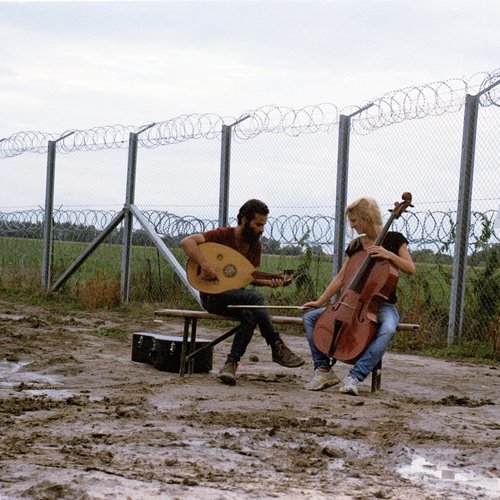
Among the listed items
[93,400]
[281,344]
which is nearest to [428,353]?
[281,344]

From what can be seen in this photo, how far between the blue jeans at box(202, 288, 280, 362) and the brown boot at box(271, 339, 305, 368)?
62mm

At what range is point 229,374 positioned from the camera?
342 inches

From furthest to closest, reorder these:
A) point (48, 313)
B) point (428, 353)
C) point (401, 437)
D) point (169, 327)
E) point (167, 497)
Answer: point (48, 313) → point (169, 327) → point (428, 353) → point (401, 437) → point (167, 497)

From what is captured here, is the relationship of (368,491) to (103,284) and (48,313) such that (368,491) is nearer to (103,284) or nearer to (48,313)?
(48,313)

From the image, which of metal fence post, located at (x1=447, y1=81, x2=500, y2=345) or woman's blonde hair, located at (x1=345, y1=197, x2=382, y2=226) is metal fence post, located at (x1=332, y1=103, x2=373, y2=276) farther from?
woman's blonde hair, located at (x1=345, y1=197, x2=382, y2=226)

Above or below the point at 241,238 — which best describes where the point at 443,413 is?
below

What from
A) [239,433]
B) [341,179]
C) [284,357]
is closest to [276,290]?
[341,179]

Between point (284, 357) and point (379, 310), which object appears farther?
point (284, 357)

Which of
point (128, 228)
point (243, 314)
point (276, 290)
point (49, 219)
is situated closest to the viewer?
point (243, 314)

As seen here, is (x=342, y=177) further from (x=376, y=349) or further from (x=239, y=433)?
(x=239, y=433)

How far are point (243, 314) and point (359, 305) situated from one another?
45.2 inches

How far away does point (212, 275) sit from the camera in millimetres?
9070

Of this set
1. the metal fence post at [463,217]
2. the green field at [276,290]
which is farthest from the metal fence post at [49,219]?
the metal fence post at [463,217]

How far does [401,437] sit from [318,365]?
210 cm
